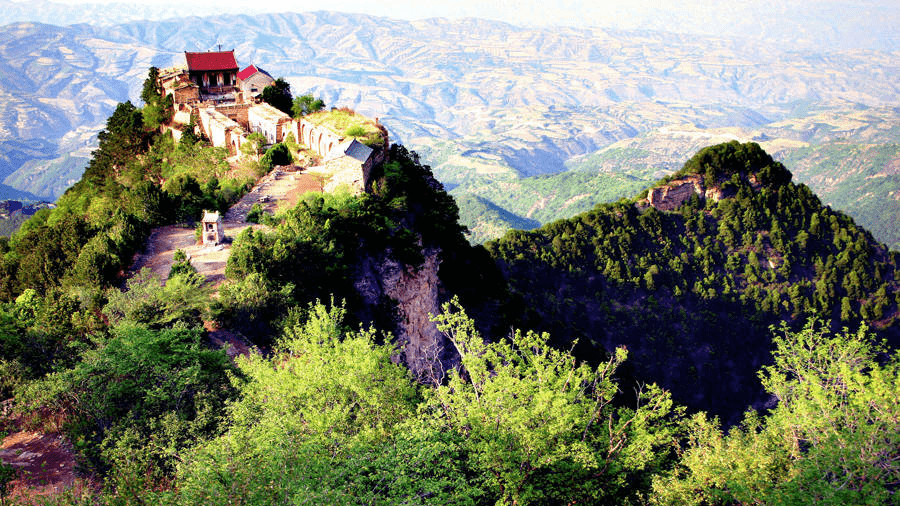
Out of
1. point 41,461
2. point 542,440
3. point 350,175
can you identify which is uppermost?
point 350,175

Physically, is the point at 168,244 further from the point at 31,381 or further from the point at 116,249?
the point at 31,381

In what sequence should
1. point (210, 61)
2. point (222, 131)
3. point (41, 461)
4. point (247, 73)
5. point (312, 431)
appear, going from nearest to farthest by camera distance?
point (312, 431)
point (41, 461)
point (222, 131)
point (247, 73)
point (210, 61)

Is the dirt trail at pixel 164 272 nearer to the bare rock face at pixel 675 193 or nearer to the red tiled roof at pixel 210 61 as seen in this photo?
the red tiled roof at pixel 210 61

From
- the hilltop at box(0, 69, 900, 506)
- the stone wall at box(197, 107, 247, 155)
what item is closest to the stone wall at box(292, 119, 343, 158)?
the hilltop at box(0, 69, 900, 506)

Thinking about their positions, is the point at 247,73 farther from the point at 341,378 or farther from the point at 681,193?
the point at 681,193

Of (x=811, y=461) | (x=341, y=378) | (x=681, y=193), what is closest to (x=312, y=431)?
(x=341, y=378)

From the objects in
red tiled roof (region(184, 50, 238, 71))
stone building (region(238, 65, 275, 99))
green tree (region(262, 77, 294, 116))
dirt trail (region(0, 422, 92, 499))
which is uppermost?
red tiled roof (region(184, 50, 238, 71))

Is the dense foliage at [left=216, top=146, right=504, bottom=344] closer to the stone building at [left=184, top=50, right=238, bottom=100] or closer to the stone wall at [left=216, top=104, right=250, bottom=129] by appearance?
the stone wall at [left=216, top=104, right=250, bottom=129]
